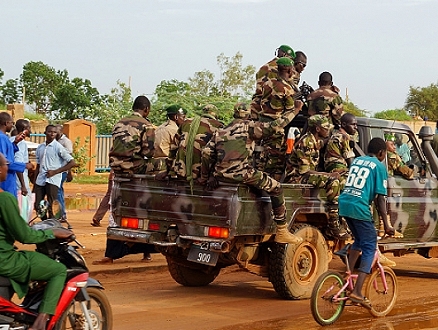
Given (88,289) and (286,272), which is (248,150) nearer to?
(286,272)

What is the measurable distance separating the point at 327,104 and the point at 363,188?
230 centimetres

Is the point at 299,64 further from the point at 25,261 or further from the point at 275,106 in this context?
the point at 25,261

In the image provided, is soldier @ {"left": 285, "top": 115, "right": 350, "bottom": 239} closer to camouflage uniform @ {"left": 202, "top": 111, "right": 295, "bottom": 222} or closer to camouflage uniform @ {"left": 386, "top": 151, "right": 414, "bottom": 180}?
camouflage uniform @ {"left": 202, "top": 111, "right": 295, "bottom": 222}

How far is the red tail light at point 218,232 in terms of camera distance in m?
8.45

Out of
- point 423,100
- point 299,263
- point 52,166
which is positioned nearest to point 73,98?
point 423,100

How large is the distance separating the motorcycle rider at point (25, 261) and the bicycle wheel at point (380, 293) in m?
3.45

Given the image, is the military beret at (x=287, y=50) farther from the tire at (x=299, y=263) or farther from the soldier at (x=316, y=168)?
the tire at (x=299, y=263)

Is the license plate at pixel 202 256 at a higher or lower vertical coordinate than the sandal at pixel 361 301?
higher

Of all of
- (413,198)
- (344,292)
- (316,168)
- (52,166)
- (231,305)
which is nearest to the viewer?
(344,292)

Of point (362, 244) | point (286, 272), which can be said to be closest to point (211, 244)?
point (286, 272)

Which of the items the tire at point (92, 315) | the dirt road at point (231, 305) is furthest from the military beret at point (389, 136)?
the tire at point (92, 315)

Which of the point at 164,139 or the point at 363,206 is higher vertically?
the point at 164,139

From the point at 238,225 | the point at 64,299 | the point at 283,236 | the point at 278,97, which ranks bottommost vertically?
the point at 64,299

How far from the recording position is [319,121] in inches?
382
